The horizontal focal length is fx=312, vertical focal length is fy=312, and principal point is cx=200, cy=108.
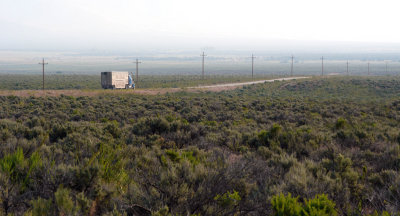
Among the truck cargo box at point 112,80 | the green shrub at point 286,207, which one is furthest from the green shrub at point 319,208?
the truck cargo box at point 112,80

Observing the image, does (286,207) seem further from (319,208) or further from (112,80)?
(112,80)

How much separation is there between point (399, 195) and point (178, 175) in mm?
3184

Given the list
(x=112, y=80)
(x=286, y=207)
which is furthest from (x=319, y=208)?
(x=112, y=80)

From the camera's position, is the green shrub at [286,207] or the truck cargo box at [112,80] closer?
the green shrub at [286,207]

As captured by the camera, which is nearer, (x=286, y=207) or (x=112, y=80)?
(x=286, y=207)

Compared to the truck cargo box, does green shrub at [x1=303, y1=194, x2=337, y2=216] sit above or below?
below

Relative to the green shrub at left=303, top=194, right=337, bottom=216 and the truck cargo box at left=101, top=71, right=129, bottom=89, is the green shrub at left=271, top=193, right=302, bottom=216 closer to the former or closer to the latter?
the green shrub at left=303, top=194, right=337, bottom=216

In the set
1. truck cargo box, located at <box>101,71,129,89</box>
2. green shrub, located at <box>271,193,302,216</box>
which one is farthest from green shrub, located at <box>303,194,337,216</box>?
truck cargo box, located at <box>101,71,129,89</box>

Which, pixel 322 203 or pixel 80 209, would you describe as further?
pixel 80 209

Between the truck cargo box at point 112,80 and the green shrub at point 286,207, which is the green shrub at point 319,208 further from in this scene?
the truck cargo box at point 112,80

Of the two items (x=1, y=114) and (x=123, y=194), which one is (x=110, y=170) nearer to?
(x=123, y=194)

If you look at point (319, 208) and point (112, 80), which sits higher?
point (112, 80)

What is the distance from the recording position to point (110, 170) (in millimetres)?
5047

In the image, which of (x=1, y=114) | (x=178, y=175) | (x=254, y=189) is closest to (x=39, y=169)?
(x=178, y=175)
